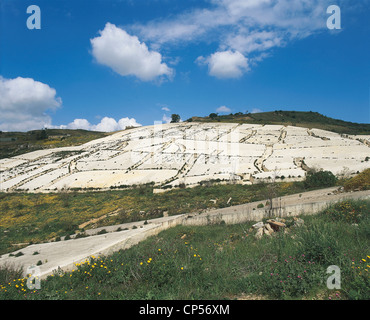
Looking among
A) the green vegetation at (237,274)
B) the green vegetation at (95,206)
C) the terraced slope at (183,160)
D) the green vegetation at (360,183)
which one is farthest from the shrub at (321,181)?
the green vegetation at (237,274)

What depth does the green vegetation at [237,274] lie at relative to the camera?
15.6 feet

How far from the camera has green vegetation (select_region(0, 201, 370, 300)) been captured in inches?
187

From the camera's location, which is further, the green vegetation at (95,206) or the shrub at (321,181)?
the shrub at (321,181)

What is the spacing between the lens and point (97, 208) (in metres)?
29.8

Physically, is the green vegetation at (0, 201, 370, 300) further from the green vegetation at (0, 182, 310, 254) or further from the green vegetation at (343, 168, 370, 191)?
the green vegetation at (0, 182, 310, 254)

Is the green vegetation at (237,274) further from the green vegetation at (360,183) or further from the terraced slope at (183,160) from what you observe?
the terraced slope at (183,160)

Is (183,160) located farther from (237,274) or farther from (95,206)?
(237,274)

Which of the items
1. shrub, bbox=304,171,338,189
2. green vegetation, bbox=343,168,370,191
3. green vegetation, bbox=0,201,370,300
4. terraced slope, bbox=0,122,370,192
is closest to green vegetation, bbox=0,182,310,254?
shrub, bbox=304,171,338,189

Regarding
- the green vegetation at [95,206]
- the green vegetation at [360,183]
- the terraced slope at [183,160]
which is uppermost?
the terraced slope at [183,160]

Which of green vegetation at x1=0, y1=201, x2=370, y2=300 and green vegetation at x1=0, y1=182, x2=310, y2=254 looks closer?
green vegetation at x1=0, y1=201, x2=370, y2=300

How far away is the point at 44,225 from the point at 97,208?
6.50 metres

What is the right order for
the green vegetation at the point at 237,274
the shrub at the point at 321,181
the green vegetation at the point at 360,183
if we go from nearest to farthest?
the green vegetation at the point at 237,274, the green vegetation at the point at 360,183, the shrub at the point at 321,181
